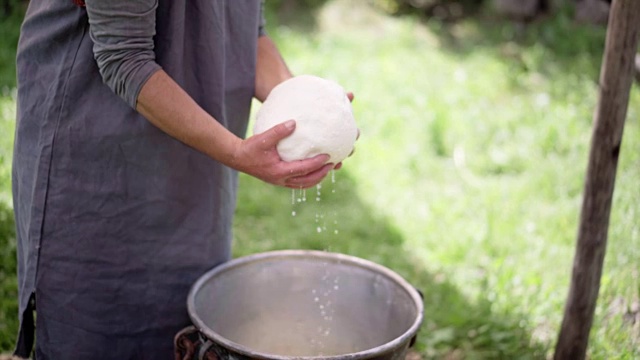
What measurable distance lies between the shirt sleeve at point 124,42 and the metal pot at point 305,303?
25.4 inches

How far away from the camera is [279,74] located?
2275 millimetres

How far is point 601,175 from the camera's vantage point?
2.35 meters

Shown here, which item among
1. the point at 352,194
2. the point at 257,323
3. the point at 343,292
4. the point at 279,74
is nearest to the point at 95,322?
the point at 257,323

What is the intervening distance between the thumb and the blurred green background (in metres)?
0.93

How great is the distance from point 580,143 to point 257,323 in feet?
10.3

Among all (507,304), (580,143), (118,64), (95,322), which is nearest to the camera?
(118,64)

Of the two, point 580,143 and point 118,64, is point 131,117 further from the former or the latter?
point 580,143

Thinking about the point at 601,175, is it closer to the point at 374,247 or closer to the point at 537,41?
the point at 374,247

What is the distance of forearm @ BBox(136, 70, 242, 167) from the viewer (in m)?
1.75

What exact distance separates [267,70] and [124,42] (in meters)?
0.66

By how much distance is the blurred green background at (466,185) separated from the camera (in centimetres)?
311

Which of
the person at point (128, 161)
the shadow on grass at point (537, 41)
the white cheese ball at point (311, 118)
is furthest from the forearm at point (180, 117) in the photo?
the shadow on grass at point (537, 41)

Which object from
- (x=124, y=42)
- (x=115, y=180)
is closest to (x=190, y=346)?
(x=115, y=180)

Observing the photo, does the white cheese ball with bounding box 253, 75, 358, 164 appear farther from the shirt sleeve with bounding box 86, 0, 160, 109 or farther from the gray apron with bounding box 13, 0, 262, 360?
the shirt sleeve with bounding box 86, 0, 160, 109
